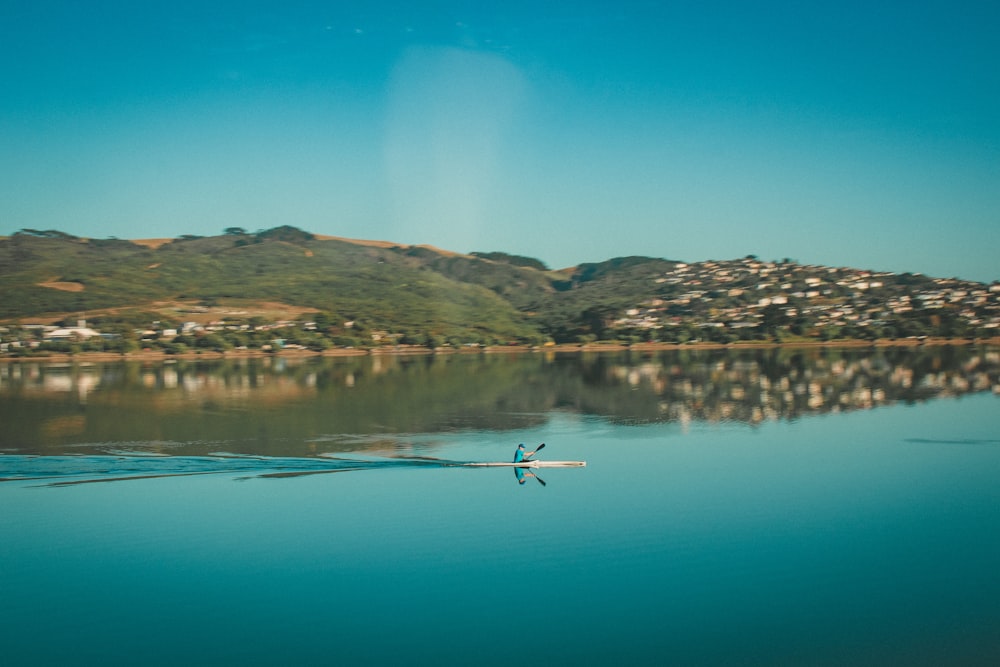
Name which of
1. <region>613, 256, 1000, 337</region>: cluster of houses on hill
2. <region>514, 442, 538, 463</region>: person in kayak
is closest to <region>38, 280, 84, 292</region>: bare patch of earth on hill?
<region>613, 256, 1000, 337</region>: cluster of houses on hill

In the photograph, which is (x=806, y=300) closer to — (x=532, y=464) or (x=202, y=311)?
(x=202, y=311)

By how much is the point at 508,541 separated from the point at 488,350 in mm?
66735

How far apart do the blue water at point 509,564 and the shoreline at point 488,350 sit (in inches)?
2065

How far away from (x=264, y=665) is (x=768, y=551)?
294 inches

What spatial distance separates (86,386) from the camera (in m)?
42.9

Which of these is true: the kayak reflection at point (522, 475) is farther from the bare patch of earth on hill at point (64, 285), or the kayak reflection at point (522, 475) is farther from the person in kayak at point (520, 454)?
the bare patch of earth on hill at point (64, 285)

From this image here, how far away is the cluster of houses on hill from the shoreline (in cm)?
357

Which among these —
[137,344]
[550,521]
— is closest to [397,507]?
[550,521]

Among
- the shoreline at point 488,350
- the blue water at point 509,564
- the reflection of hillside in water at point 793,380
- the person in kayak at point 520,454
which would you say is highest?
the shoreline at point 488,350

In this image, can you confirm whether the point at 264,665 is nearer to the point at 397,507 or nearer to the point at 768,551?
the point at 397,507

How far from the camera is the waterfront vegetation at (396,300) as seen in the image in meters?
76.8

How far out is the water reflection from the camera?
24688 mm

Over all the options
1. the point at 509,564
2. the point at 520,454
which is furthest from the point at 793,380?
the point at 509,564

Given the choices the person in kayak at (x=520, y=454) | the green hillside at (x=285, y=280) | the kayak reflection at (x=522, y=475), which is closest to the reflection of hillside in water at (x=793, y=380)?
the person in kayak at (x=520, y=454)
